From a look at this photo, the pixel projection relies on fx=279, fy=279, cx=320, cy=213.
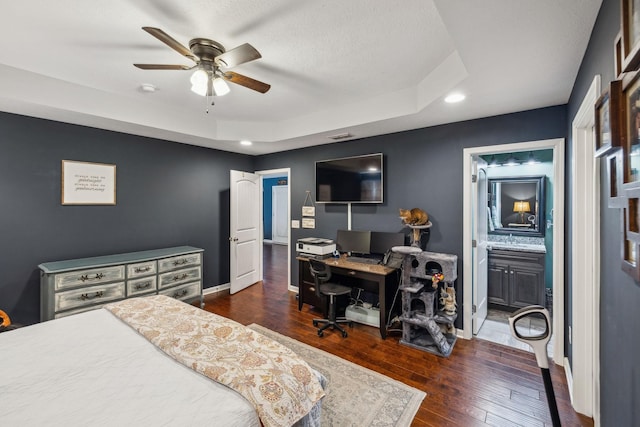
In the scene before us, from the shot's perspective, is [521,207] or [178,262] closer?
[178,262]

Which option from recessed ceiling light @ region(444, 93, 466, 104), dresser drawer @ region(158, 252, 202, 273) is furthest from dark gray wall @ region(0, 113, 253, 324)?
recessed ceiling light @ region(444, 93, 466, 104)

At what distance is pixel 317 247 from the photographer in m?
3.75

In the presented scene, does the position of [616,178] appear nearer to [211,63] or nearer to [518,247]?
[211,63]

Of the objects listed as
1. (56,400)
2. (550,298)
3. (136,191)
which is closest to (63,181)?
(136,191)

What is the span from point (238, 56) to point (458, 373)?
3040mm

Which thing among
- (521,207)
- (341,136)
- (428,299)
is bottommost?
(428,299)

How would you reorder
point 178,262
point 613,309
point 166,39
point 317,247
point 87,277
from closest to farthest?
point 613,309
point 166,39
point 87,277
point 178,262
point 317,247

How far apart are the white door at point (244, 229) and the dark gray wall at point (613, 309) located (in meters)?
4.24

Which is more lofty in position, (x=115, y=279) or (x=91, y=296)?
(x=115, y=279)

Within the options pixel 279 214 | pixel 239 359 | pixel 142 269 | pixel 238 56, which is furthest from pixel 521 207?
pixel 279 214

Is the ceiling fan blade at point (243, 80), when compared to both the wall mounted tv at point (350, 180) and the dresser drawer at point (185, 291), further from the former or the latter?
the dresser drawer at point (185, 291)

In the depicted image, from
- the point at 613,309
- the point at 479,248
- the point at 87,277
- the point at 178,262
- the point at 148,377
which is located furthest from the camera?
the point at 178,262

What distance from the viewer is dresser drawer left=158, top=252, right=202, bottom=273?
11.4ft

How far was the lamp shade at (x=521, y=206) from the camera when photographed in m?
3.92
